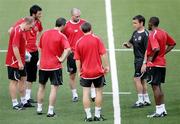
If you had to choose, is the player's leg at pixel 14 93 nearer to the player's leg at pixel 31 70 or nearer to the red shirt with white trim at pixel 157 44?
the player's leg at pixel 31 70

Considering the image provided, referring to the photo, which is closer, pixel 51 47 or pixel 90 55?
pixel 90 55

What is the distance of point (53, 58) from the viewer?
57.0ft

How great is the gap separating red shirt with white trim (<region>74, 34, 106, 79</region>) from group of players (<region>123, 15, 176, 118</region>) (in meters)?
1.18

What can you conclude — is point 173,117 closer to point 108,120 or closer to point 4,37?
point 108,120

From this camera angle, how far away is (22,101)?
60.4ft

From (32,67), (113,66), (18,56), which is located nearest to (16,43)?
(18,56)

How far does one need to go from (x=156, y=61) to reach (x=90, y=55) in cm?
161

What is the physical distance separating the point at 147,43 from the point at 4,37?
7.80 metres

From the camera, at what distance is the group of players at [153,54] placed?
1723 centimetres

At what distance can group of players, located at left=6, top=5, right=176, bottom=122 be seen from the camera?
55.7 feet

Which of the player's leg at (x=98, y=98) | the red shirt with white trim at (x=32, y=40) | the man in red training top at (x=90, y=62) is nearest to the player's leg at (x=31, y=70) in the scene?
the red shirt with white trim at (x=32, y=40)

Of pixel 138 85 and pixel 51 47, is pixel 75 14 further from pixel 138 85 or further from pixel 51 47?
pixel 138 85

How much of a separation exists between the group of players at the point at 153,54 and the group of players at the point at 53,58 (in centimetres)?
115

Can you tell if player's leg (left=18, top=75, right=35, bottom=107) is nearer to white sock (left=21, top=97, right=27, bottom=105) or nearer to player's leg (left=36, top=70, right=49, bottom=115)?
white sock (left=21, top=97, right=27, bottom=105)
